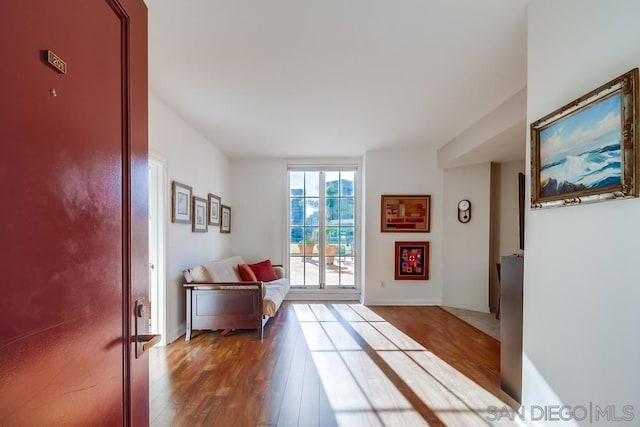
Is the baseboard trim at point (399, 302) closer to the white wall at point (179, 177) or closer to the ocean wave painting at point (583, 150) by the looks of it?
the white wall at point (179, 177)

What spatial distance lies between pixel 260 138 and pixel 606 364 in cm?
405

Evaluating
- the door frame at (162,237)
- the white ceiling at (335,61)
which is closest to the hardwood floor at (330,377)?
the door frame at (162,237)

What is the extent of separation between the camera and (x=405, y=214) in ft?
16.6

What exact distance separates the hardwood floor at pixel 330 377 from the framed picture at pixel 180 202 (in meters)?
1.38

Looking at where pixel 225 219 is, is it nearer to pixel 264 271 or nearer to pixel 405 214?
pixel 264 271

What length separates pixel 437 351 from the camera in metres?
3.10

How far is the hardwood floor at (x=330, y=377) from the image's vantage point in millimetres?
2049

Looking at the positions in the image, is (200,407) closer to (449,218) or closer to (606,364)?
(606,364)

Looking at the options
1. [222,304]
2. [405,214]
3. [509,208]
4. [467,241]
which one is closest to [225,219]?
[222,304]

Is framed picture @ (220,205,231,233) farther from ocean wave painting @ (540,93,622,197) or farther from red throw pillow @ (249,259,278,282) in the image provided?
ocean wave painting @ (540,93,622,197)

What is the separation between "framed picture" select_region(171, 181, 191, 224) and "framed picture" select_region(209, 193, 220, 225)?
0.75 m

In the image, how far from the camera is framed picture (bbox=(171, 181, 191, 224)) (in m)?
3.27

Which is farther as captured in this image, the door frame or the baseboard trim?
the baseboard trim

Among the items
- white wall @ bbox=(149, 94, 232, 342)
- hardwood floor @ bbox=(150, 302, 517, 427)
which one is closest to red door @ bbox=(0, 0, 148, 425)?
hardwood floor @ bbox=(150, 302, 517, 427)
